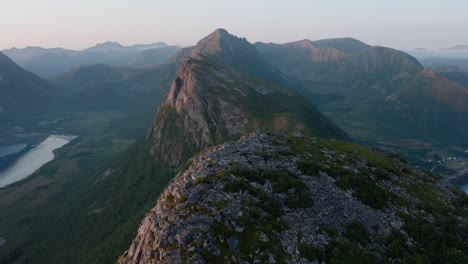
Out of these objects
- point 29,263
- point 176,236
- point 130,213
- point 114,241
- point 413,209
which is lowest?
point 29,263

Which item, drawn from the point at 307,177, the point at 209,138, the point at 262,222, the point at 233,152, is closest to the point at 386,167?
the point at 307,177

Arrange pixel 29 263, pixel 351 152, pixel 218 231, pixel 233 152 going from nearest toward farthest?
pixel 218 231 → pixel 233 152 → pixel 351 152 → pixel 29 263

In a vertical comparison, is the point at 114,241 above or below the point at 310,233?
below

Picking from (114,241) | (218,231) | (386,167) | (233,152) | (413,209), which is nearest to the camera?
(218,231)

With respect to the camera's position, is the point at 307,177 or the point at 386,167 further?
the point at 386,167

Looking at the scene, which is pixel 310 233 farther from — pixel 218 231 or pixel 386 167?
pixel 386 167

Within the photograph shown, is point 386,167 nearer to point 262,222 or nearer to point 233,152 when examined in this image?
point 233,152
